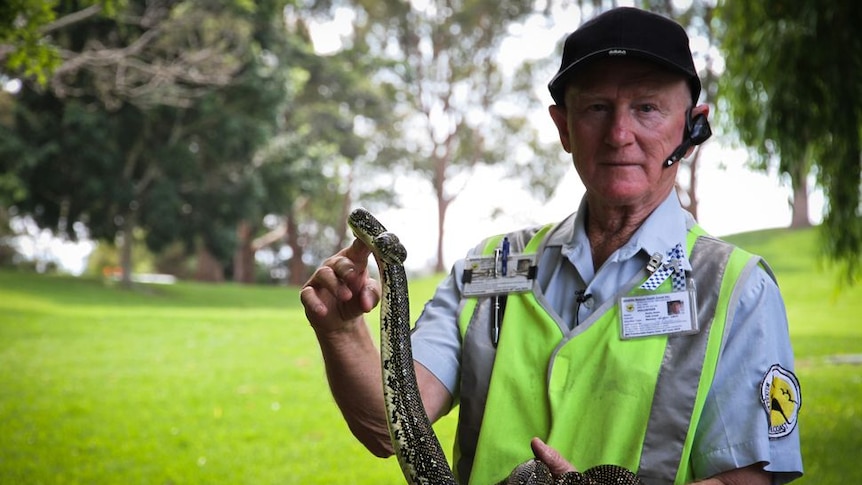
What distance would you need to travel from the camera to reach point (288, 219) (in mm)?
41281

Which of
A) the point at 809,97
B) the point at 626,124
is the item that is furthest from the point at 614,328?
the point at 809,97

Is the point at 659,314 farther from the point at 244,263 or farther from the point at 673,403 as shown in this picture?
the point at 244,263

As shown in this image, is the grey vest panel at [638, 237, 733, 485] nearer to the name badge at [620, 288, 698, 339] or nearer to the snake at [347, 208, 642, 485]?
the name badge at [620, 288, 698, 339]

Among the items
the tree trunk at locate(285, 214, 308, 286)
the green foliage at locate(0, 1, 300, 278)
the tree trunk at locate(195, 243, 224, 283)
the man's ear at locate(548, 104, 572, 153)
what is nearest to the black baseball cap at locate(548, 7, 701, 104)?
the man's ear at locate(548, 104, 572, 153)

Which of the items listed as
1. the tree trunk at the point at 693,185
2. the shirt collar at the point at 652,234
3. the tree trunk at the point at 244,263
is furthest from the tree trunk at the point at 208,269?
the shirt collar at the point at 652,234

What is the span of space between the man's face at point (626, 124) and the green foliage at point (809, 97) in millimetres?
5628

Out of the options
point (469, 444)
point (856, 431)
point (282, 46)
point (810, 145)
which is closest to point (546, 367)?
point (469, 444)

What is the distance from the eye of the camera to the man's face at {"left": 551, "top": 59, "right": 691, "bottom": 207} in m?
2.64

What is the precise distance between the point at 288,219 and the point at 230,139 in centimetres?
1331

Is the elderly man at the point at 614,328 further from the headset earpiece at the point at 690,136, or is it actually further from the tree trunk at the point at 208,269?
the tree trunk at the point at 208,269

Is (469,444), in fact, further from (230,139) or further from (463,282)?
(230,139)

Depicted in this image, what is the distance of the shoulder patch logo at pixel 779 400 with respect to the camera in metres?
2.41

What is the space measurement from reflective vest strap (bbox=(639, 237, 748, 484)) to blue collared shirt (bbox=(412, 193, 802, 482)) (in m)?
0.05

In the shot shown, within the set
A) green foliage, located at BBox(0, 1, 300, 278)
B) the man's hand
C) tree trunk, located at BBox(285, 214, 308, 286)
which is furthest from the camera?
tree trunk, located at BBox(285, 214, 308, 286)
